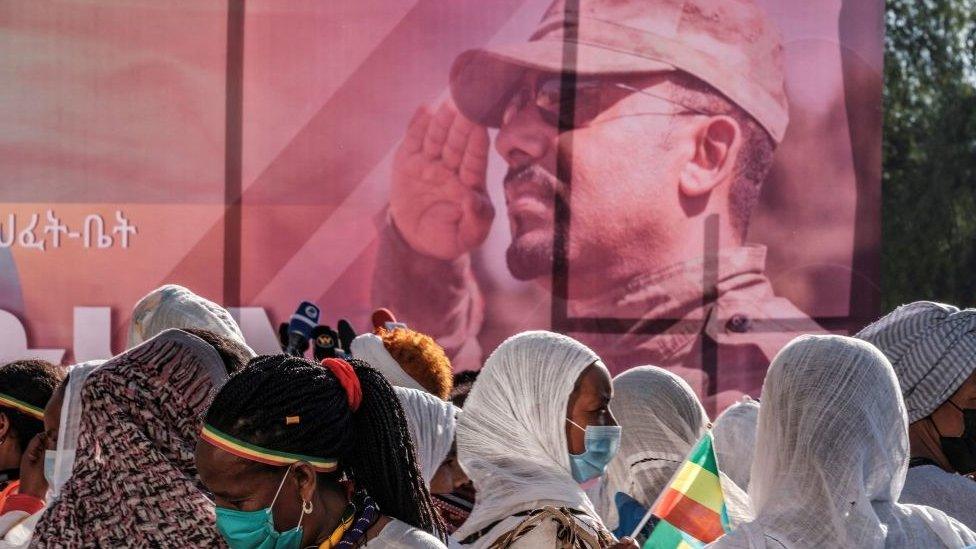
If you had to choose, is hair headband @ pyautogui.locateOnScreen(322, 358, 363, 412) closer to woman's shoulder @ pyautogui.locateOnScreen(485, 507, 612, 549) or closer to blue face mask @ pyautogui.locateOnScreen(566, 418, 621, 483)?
woman's shoulder @ pyautogui.locateOnScreen(485, 507, 612, 549)

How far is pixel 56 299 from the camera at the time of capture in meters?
8.69

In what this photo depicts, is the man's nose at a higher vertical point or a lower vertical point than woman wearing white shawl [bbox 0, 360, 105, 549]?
higher

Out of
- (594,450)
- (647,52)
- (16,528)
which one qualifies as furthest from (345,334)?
(594,450)

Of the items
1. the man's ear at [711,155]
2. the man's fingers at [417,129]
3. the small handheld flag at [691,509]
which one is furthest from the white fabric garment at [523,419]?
the man's ear at [711,155]

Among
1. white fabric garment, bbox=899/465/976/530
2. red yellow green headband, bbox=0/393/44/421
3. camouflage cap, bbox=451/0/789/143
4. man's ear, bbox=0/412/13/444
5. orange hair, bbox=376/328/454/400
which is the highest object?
camouflage cap, bbox=451/0/789/143

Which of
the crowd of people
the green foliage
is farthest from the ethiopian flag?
the green foliage

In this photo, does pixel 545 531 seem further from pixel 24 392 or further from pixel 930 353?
pixel 24 392

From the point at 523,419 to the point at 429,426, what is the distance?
66cm

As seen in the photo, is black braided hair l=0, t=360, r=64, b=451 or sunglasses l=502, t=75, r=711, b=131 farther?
sunglasses l=502, t=75, r=711, b=131

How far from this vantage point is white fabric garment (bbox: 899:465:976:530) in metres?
3.54

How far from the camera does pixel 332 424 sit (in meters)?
2.78

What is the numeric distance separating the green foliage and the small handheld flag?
650cm

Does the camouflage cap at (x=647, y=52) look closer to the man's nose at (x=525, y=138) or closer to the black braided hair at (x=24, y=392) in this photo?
the man's nose at (x=525, y=138)

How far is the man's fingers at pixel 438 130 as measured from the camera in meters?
8.75
